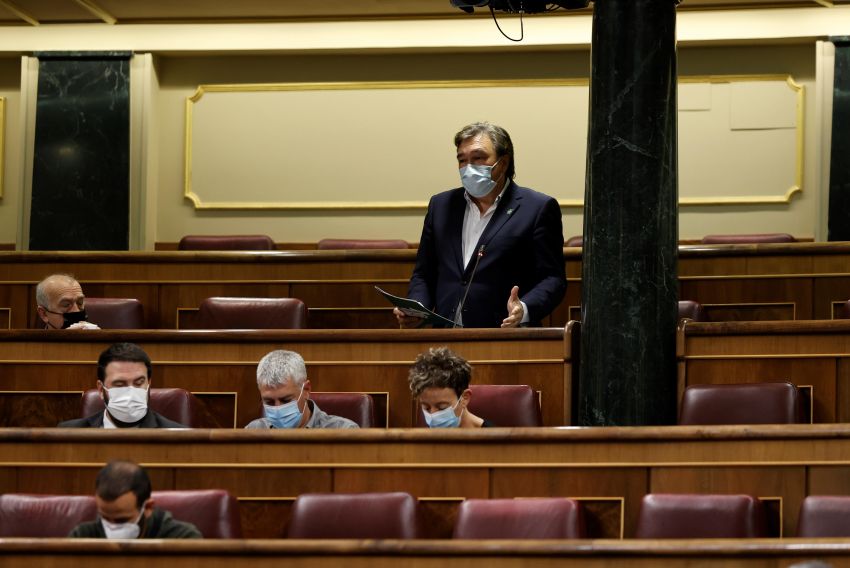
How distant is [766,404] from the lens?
7.87 ft

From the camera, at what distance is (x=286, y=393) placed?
237 cm

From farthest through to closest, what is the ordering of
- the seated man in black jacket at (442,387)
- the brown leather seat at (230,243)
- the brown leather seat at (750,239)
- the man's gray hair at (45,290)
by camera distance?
1. the brown leather seat at (230,243)
2. the brown leather seat at (750,239)
3. the man's gray hair at (45,290)
4. the seated man in black jacket at (442,387)

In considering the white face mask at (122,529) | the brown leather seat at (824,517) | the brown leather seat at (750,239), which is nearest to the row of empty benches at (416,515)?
the brown leather seat at (824,517)

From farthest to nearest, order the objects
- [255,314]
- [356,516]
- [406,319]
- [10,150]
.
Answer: [10,150], [255,314], [406,319], [356,516]

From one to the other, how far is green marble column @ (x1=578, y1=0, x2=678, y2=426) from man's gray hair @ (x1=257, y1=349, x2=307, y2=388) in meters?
0.55

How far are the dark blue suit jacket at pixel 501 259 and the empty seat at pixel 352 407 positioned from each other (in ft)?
1.22

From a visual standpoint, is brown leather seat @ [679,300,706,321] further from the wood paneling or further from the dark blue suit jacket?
the dark blue suit jacket

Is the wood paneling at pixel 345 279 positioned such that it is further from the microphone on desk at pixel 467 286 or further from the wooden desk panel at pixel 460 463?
the wooden desk panel at pixel 460 463

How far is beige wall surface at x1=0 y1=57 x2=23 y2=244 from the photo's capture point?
15.9 feet

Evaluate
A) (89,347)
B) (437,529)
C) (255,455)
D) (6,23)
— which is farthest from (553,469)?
(6,23)

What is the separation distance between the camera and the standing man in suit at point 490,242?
2770 millimetres

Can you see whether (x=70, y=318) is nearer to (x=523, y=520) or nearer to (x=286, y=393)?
Answer: (x=286, y=393)

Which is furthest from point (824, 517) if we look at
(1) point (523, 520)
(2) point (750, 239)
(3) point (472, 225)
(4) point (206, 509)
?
(2) point (750, 239)

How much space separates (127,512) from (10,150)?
3.31 metres
